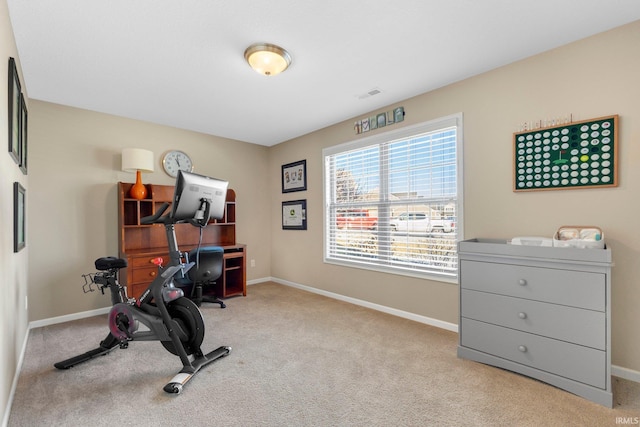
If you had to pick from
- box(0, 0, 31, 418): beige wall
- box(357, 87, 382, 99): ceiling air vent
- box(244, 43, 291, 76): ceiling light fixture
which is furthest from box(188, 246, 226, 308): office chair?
box(357, 87, 382, 99): ceiling air vent

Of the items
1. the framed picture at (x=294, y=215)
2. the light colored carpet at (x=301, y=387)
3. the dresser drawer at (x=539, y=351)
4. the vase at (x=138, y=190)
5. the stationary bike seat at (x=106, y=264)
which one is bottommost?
the light colored carpet at (x=301, y=387)

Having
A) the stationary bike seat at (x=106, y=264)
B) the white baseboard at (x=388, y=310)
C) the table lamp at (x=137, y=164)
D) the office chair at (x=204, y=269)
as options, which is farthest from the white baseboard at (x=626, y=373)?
the table lamp at (x=137, y=164)

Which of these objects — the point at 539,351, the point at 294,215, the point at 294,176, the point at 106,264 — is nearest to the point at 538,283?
the point at 539,351

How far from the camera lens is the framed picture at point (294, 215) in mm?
4660

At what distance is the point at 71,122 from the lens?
135 inches

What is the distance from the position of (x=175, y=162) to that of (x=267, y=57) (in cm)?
259

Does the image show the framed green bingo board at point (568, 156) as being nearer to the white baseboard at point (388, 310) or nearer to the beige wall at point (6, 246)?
the white baseboard at point (388, 310)

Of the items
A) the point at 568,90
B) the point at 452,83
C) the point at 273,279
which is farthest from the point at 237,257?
the point at 568,90

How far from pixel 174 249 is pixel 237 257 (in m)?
2.16

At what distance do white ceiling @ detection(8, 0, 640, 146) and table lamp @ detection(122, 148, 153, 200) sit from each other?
553 mm

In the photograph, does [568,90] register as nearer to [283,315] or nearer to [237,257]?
[283,315]

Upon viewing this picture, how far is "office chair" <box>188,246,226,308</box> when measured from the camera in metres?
3.56

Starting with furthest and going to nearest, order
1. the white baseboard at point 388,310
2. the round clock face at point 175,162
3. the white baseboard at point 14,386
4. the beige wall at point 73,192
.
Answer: the round clock face at point 175,162, the beige wall at point 73,192, the white baseboard at point 388,310, the white baseboard at point 14,386

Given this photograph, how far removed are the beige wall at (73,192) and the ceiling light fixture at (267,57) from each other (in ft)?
8.04
